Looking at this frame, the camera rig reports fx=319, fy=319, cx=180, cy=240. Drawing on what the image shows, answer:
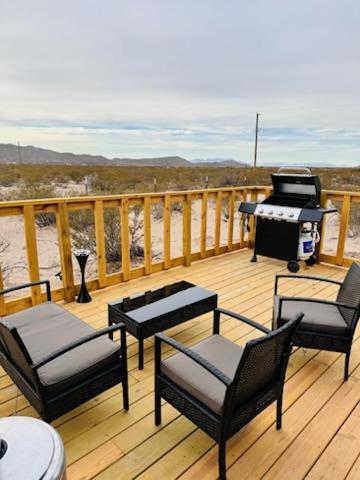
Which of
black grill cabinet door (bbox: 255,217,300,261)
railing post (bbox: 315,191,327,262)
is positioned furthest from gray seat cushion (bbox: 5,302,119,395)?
railing post (bbox: 315,191,327,262)

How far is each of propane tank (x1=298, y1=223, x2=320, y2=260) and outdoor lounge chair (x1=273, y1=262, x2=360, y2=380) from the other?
2161 mm

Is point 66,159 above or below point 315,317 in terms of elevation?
above

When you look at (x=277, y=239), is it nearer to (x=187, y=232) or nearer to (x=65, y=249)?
(x=187, y=232)

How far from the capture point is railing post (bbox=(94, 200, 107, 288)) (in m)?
3.60

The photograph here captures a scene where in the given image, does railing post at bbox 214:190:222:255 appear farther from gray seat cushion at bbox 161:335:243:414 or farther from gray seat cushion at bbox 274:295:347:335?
gray seat cushion at bbox 161:335:243:414

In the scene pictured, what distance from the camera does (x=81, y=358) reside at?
175 cm

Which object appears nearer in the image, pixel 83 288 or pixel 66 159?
pixel 83 288

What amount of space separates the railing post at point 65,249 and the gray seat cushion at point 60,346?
1118mm

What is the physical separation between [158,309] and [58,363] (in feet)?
3.10

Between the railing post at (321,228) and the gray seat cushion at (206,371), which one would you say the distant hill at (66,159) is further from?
the gray seat cushion at (206,371)

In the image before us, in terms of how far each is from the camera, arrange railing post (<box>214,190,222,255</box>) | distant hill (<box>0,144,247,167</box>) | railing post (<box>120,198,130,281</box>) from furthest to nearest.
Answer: distant hill (<box>0,144,247,167</box>), railing post (<box>214,190,222,255</box>), railing post (<box>120,198,130,281</box>)

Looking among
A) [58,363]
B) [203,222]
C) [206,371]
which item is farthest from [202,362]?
[203,222]

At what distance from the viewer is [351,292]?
2.32 metres

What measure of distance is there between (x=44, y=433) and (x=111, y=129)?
621 inches
